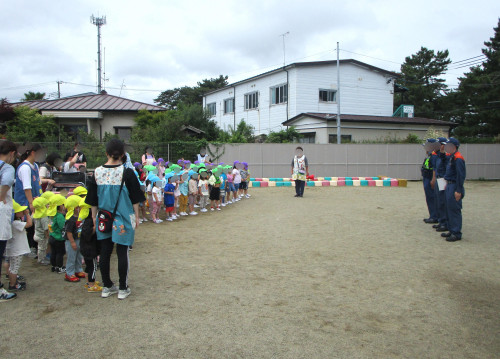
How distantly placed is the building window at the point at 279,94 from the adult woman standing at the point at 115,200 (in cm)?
2518

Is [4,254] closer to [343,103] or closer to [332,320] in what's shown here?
[332,320]

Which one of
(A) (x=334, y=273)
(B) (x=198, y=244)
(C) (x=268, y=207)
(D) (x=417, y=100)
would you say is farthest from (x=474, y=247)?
(D) (x=417, y=100)

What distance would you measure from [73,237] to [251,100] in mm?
28775

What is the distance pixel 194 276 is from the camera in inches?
209

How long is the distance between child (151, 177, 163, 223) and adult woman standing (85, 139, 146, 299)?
4.32 m

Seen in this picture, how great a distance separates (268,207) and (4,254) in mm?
8079

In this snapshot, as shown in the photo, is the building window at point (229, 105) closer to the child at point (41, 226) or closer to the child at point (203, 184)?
the child at point (203, 184)

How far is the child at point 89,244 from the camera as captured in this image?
452 cm

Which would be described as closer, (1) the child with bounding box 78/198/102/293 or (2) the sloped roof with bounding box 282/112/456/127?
(1) the child with bounding box 78/198/102/293

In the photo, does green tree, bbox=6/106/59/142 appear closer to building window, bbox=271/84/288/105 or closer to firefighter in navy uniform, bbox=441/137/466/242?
building window, bbox=271/84/288/105

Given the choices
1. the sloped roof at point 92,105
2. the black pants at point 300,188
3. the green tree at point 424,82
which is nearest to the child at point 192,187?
the black pants at point 300,188

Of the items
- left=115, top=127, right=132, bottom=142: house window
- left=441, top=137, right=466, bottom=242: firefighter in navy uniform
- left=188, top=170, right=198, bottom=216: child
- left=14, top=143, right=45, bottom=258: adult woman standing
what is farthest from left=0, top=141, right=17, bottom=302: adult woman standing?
left=115, top=127, right=132, bottom=142: house window

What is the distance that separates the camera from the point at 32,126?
1944cm

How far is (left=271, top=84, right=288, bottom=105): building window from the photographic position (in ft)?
94.1
